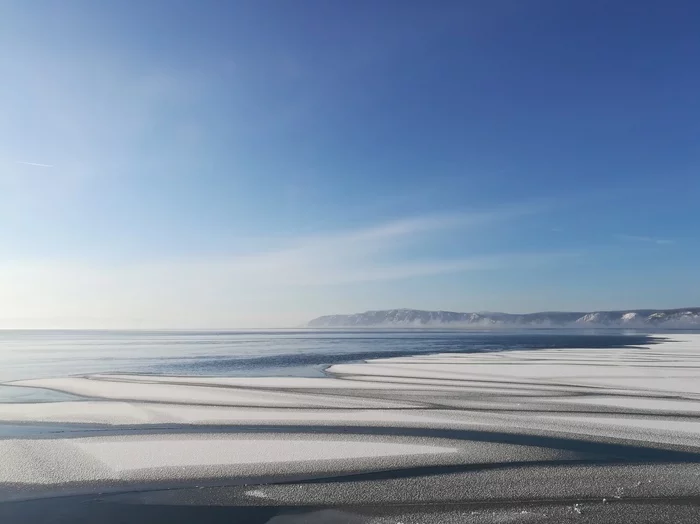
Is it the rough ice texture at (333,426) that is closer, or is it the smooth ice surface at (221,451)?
the rough ice texture at (333,426)

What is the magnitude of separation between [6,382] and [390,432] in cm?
1639

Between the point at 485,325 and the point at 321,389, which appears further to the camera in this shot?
the point at 485,325

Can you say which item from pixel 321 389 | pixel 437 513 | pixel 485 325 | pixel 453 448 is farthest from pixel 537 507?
pixel 485 325

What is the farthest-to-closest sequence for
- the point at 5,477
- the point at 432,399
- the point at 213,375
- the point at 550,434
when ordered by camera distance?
the point at 213,375
the point at 432,399
the point at 550,434
the point at 5,477

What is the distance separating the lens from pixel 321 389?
53.6ft

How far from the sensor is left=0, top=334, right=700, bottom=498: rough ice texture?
812 cm

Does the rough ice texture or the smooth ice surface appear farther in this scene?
the smooth ice surface

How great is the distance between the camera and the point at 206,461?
27.0ft

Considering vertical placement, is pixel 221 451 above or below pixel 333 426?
above

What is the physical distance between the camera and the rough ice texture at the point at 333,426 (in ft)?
26.6

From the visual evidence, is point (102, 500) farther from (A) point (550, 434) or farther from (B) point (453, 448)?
(A) point (550, 434)

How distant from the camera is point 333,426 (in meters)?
10.8

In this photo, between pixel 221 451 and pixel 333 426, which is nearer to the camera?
pixel 221 451

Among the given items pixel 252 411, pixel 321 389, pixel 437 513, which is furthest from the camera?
pixel 321 389
